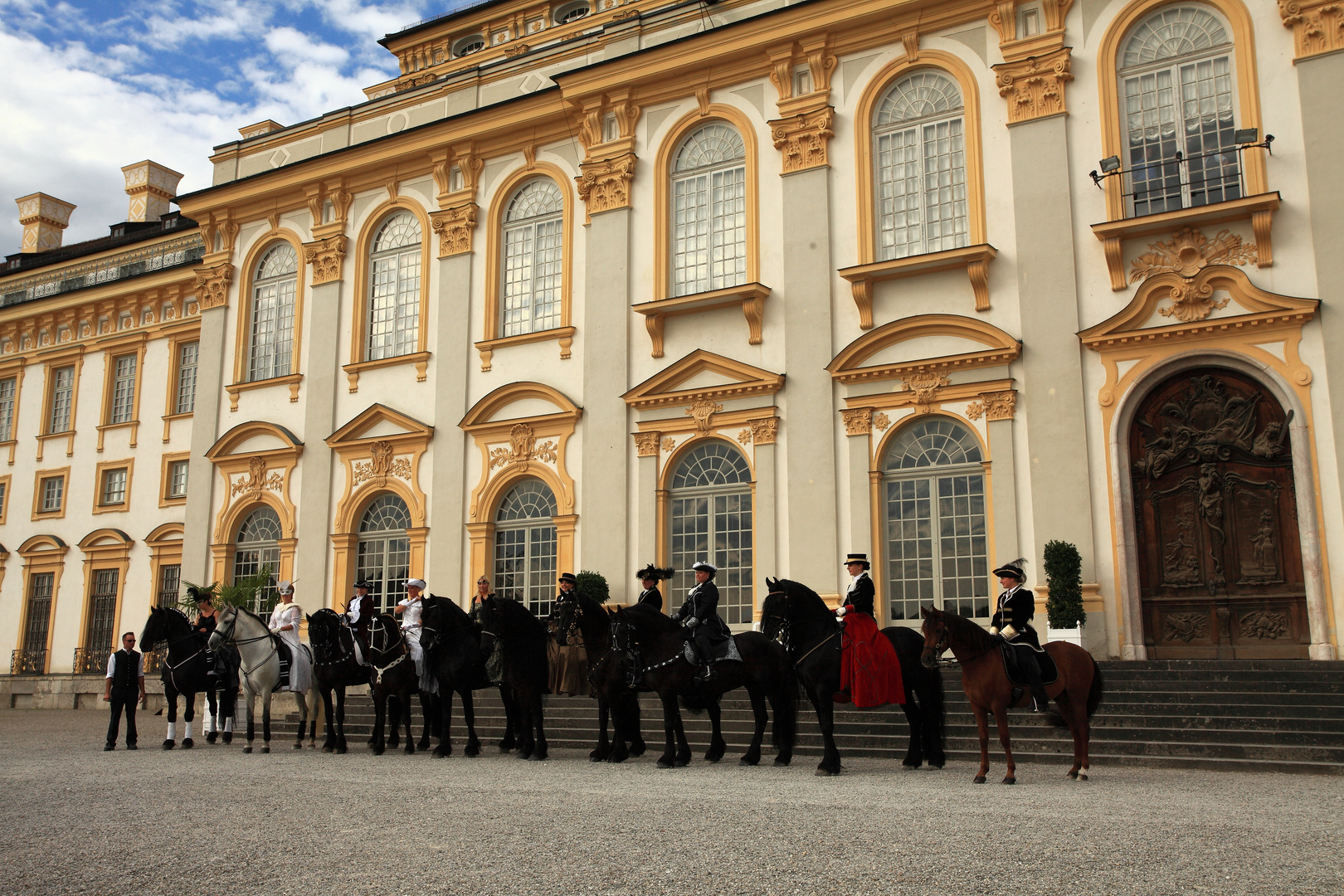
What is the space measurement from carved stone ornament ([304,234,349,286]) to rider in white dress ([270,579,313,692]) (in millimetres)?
9908

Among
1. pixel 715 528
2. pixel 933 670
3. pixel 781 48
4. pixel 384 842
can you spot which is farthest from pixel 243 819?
pixel 781 48

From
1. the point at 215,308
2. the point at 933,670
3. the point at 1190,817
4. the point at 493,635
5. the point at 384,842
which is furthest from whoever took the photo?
the point at 215,308

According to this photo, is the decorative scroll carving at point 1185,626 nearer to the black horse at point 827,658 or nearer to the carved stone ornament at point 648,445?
the black horse at point 827,658

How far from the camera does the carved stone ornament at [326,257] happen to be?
23953 mm

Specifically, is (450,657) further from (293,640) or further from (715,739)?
(715,739)

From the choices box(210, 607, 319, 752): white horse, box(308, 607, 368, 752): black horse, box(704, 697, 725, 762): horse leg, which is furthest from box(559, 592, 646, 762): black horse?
box(210, 607, 319, 752): white horse

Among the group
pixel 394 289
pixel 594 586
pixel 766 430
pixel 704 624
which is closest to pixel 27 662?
pixel 394 289

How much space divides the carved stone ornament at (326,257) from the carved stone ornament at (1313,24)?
17765mm

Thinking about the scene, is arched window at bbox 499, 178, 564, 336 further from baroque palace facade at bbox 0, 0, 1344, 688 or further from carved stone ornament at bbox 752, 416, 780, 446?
carved stone ornament at bbox 752, 416, 780, 446

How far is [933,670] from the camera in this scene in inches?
446

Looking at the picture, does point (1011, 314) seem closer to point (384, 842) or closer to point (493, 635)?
point (493, 635)

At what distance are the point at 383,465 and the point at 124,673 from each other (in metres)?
7.87

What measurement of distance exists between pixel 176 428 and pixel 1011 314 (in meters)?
20.0

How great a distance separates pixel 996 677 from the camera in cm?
1015
